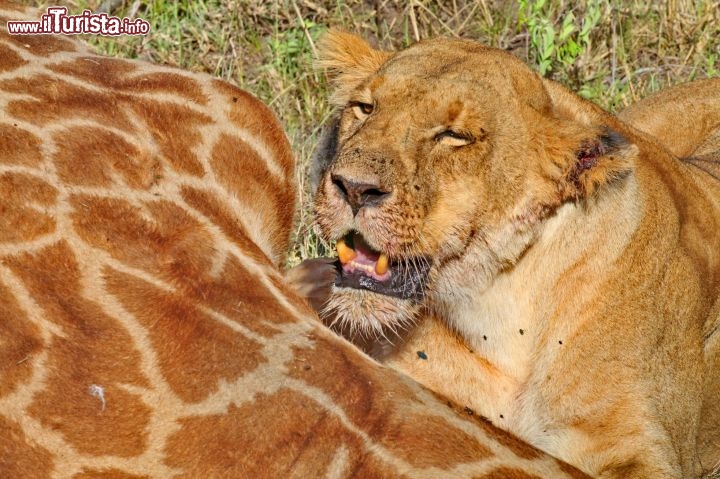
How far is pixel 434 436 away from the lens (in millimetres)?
2531

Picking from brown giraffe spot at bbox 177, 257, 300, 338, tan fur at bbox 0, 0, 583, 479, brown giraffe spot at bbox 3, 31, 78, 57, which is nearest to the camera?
tan fur at bbox 0, 0, 583, 479

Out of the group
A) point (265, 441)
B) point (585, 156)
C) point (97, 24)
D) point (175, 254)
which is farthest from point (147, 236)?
point (97, 24)

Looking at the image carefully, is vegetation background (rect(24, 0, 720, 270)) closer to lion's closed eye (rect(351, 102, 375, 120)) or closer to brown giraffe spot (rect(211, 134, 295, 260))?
brown giraffe spot (rect(211, 134, 295, 260))

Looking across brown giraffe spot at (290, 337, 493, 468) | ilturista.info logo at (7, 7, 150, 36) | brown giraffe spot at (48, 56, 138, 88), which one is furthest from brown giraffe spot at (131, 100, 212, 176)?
ilturista.info logo at (7, 7, 150, 36)

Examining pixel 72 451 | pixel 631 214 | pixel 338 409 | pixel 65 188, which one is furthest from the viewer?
pixel 631 214

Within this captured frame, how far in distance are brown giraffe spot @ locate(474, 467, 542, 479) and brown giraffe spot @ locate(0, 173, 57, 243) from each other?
1.00 meters

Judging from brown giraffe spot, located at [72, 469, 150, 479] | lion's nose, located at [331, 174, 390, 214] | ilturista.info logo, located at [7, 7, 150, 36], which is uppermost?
lion's nose, located at [331, 174, 390, 214]

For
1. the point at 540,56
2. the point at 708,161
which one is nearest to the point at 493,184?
the point at 708,161

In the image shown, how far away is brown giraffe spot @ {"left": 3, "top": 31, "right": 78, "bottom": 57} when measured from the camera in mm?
3167

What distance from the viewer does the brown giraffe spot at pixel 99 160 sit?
108 inches

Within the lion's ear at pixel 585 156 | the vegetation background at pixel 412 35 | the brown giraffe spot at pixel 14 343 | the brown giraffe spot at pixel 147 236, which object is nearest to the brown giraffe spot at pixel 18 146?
the brown giraffe spot at pixel 147 236

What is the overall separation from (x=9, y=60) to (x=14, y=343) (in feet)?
3.04

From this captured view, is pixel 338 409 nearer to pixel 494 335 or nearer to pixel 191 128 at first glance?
pixel 494 335

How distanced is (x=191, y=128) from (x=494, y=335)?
89 centimetres
